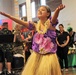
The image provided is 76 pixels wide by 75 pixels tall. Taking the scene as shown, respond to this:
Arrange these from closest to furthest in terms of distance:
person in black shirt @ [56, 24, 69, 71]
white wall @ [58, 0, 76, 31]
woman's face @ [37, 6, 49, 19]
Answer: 1. woman's face @ [37, 6, 49, 19]
2. person in black shirt @ [56, 24, 69, 71]
3. white wall @ [58, 0, 76, 31]

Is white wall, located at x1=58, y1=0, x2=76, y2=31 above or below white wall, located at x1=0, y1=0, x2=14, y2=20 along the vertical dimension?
below

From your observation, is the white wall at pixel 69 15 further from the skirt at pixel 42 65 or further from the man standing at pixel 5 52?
the skirt at pixel 42 65

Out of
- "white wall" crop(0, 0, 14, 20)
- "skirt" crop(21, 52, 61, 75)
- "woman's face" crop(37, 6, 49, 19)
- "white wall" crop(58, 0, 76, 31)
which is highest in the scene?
"white wall" crop(0, 0, 14, 20)

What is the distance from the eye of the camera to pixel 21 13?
1365 cm

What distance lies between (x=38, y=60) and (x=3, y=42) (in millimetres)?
3125

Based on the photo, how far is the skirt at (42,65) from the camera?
276 cm

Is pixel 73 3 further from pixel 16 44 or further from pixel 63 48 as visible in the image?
pixel 16 44

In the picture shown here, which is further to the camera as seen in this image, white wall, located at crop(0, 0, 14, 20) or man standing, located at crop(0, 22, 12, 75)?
white wall, located at crop(0, 0, 14, 20)

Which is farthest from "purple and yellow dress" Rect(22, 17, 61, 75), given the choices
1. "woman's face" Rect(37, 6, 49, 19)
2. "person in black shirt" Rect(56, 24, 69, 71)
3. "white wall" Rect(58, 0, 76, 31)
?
"white wall" Rect(58, 0, 76, 31)

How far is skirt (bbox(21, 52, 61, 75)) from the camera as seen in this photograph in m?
2.76

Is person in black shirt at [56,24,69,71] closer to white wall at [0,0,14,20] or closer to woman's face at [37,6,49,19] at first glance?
woman's face at [37,6,49,19]

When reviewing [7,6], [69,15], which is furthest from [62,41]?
[7,6]

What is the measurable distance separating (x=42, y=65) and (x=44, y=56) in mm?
136

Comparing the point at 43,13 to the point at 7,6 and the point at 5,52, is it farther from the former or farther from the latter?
the point at 7,6
